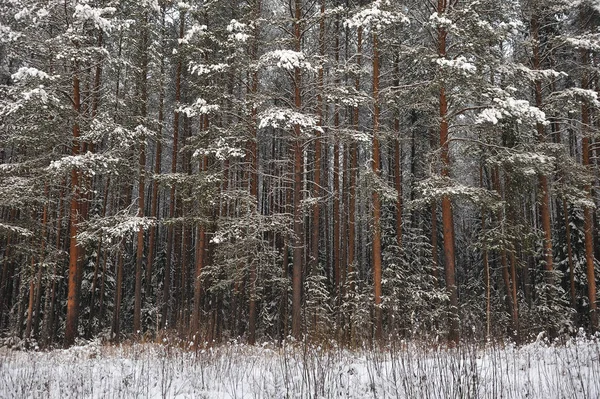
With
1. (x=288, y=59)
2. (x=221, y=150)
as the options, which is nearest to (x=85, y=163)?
(x=221, y=150)

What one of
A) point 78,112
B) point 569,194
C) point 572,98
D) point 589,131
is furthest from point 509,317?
point 78,112

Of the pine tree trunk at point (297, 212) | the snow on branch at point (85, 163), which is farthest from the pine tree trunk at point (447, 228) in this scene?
the snow on branch at point (85, 163)

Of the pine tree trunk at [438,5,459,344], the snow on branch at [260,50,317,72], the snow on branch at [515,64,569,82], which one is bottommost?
the pine tree trunk at [438,5,459,344]

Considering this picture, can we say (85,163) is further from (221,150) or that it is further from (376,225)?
(376,225)

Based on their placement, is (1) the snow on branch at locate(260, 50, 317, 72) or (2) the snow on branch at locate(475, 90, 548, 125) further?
(1) the snow on branch at locate(260, 50, 317, 72)

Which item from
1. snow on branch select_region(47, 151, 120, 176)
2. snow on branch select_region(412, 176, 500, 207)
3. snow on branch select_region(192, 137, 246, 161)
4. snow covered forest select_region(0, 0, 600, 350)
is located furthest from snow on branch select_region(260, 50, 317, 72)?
snow on branch select_region(47, 151, 120, 176)

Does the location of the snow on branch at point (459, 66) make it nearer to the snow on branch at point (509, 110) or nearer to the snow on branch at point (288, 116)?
the snow on branch at point (509, 110)

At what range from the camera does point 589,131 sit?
15.9 meters

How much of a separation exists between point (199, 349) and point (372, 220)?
7.57 metres

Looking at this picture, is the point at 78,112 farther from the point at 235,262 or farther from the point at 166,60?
the point at 166,60

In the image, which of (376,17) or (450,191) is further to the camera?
(376,17)

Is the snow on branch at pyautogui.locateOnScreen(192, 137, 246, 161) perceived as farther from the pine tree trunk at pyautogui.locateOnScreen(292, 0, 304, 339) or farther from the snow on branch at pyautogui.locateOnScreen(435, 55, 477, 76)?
the snow on branch at pyautogui.locateOnScreen(435, 55, 477, 76)

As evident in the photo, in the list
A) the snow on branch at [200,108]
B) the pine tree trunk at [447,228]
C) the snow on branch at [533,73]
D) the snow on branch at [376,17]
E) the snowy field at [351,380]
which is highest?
the snow on branch at [376,17]

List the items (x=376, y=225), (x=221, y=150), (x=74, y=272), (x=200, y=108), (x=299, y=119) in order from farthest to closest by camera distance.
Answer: (x=200, y=108) → (x=221, y=150) → (x=74, y=272) → (x=376, y=225) → (x=299, y=119)
